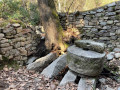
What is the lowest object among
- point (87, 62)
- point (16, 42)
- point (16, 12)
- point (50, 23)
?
point (87, 62)

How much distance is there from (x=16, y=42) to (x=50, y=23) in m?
1.32

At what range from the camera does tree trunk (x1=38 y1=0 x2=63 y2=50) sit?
12.0 feet

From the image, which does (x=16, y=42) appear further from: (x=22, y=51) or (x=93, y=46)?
(x=93, y=46)

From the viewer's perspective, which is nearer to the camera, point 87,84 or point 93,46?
point 87,84

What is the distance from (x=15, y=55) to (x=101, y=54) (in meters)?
2.53

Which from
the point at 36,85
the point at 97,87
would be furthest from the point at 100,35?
the point at 36,85

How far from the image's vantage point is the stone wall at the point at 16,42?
3.00 metres

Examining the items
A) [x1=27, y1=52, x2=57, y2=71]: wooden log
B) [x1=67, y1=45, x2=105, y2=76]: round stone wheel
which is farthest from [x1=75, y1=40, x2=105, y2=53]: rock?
[x1=27, y1=52, x2=57, y2=71]: wooden log

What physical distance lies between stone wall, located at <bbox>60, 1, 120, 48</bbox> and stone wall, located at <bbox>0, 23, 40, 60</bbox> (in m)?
2.28

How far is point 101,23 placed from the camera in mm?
4414

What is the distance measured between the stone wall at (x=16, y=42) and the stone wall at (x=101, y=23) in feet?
7.49

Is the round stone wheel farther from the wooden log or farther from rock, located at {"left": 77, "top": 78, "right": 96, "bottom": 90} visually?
the wooden log

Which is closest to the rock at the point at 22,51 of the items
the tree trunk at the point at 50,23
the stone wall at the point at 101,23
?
the tree trunk at the point at 50,23

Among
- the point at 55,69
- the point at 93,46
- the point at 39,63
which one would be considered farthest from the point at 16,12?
the point at 93,46
